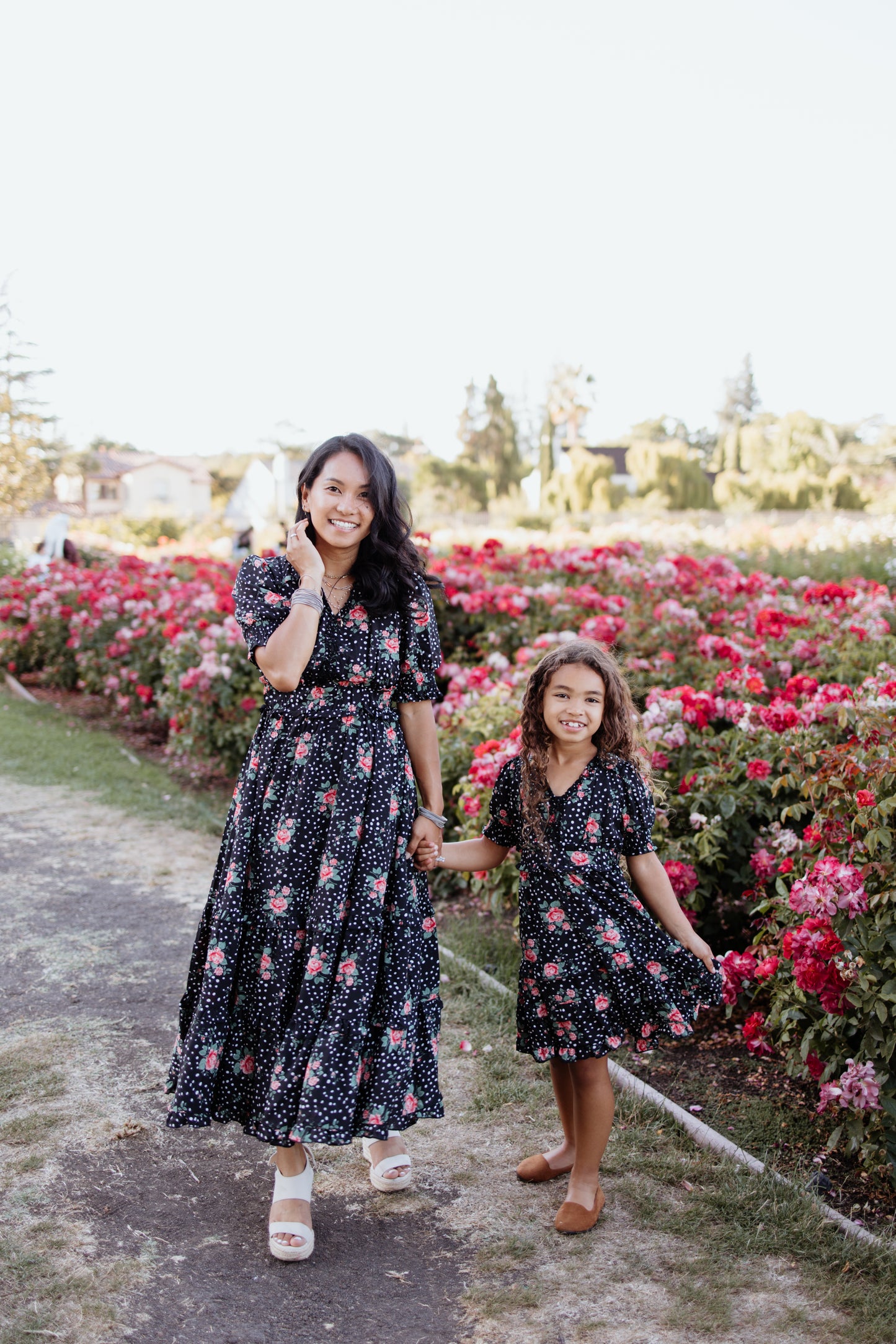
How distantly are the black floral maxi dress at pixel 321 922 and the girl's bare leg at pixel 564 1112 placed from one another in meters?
0.31

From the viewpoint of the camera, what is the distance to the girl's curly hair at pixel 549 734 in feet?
7.82

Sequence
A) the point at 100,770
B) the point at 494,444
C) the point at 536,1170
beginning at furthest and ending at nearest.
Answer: the point at 494,444, the point at 100,770, the point at 536,1170

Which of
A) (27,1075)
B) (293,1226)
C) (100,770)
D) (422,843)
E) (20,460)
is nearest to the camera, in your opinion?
(293,1226)

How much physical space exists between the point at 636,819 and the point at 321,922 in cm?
72

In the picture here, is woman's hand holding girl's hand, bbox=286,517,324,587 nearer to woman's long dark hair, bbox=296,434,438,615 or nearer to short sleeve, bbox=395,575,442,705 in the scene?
woman's long dark hair, bbox=296,434,438,615

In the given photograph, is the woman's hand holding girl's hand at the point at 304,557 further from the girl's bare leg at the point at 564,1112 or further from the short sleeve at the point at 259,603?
the girl's bare leg at the point at 564,1112

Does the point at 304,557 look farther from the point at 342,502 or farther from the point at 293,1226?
the point at 293,1226

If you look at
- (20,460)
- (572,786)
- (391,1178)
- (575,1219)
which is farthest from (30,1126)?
(20,460)

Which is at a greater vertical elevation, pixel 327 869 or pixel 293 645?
pixel 293 645

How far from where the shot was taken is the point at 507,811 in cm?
248

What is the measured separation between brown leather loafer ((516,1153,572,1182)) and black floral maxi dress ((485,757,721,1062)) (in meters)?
0.37

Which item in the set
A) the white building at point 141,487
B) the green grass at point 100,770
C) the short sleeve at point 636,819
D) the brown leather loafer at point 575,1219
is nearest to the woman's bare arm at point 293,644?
the short sleeve at point 636,819

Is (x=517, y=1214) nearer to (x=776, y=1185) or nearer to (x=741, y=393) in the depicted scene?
(x=776, y=1185)

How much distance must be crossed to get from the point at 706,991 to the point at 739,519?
21341 millimetres
